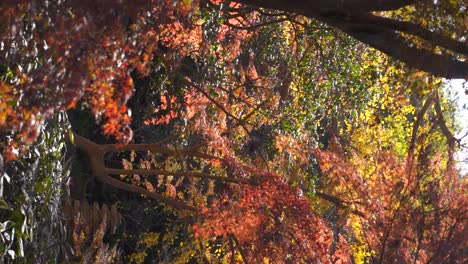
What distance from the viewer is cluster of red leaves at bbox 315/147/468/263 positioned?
9.19 meters

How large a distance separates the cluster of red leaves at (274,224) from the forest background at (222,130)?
24 millimetres

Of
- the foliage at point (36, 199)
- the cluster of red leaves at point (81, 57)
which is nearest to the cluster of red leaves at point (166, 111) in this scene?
the foliage at point (36, 199)

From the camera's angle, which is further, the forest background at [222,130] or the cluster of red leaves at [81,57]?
the forest background at [222,130]

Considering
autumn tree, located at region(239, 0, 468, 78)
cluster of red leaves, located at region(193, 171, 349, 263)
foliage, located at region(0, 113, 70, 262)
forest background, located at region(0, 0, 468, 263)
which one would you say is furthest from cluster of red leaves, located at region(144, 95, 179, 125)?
autumn tree, located at region(239, 0, 468, 78)

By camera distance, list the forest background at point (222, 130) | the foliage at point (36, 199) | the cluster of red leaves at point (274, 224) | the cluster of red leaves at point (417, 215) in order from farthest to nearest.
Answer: the cluster of red leaves at point (274, 224) → the cluster of red leaves at point (417, 215) → the foliage at point (36, 199) → the forest background at point (222, 130)

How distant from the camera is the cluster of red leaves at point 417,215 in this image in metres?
9.19

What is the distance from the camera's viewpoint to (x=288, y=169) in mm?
13883

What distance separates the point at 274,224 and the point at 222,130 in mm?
2838

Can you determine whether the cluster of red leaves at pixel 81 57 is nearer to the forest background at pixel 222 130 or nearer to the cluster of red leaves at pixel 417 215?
the forest background at pixel 222 130

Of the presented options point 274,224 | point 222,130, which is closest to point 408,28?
point 274,224

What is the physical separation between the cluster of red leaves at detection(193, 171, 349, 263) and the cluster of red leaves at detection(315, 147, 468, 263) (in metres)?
0.99

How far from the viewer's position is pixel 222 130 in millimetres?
14305


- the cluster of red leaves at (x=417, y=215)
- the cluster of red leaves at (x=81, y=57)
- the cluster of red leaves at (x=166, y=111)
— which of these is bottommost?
the cluster of red leaves at (x=81, y=57)

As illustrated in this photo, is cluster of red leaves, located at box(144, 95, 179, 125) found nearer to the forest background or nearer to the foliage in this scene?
the forest background
